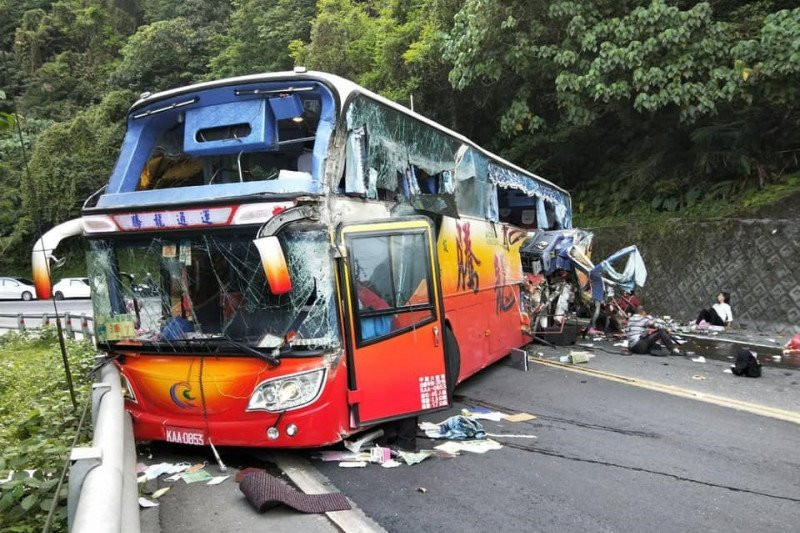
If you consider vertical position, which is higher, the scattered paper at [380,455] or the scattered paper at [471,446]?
the scattered paper at [380,455]

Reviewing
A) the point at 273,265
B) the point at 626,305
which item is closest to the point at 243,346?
the point at 273,265

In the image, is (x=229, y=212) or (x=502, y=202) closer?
(x=229, y=212)

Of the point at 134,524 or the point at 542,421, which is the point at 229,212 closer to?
the point at 134,524

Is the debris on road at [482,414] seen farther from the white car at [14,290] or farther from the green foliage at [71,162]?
the white car at [14,290]

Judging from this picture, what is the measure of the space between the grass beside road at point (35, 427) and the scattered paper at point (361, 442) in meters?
2.22

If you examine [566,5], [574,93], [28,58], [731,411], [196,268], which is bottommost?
[731,411]

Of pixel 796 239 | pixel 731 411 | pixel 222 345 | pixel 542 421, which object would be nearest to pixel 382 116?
pixel 222 345

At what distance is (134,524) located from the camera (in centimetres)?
325

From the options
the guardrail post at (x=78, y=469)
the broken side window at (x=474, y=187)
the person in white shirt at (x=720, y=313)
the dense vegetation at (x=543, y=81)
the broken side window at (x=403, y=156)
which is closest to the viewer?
the guardrail post at (x=78, y=469)

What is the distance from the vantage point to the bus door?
5043 mm

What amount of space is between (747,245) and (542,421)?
9826 millimetres

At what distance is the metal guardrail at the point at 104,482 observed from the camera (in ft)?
7.97

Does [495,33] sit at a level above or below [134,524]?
above

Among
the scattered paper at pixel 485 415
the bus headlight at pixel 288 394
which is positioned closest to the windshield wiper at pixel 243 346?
the bus headlight at pixel 288 394
